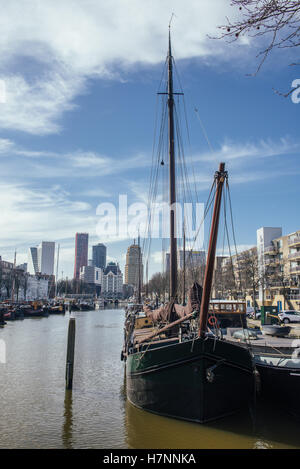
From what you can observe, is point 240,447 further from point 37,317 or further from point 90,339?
point 37,317

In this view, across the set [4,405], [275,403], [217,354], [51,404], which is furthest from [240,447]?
[4,405]

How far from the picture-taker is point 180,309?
17.2 metres

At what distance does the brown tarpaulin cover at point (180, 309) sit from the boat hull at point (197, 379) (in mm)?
2028

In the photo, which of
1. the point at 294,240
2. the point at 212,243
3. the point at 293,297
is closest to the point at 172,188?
the point at 212,243

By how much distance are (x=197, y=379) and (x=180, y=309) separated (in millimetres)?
4402

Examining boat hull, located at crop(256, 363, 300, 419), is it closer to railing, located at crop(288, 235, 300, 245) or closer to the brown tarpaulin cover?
the brown tarpaulin cover

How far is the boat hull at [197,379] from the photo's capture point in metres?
13.1

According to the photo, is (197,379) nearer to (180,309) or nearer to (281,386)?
(180,309)

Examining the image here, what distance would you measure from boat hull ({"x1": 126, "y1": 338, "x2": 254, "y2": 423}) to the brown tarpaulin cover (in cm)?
203

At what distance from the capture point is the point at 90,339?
139ft

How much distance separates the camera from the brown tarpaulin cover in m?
15.2

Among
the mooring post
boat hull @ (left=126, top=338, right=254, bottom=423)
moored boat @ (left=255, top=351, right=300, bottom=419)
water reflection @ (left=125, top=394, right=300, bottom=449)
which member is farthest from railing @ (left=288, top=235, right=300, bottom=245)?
boat hull @ (left=126, top=338, right=254, bottom=423)

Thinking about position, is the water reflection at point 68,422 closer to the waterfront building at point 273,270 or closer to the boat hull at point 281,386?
the boat hull at point 281,386
